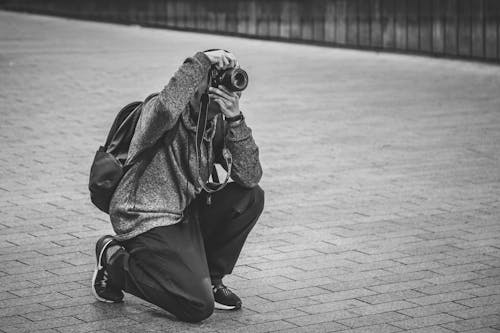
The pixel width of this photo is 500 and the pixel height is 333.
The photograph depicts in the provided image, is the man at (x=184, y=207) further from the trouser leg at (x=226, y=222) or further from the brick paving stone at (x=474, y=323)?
the brick paving stone at (x=474, y=323)

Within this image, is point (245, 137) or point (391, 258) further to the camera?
point (391, 258)

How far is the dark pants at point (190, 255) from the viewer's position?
16.0ft

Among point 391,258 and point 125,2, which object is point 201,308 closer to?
point 391,258

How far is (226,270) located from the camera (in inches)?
203

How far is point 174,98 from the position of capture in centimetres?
480

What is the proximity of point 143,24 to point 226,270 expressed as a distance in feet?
47.6

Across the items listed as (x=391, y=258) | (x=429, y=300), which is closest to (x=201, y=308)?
(x=429, y=300)

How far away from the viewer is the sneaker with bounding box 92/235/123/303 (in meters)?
5.16

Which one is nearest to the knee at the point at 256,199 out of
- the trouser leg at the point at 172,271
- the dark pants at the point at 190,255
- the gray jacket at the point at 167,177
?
the dark pants at the point at 190,255

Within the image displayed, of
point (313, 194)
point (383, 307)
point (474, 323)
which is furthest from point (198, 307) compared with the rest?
point (313, 194)

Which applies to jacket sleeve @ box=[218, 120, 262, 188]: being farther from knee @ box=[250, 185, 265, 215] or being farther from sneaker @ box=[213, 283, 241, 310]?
sneaker @ box=[213, 283, 241, 310]

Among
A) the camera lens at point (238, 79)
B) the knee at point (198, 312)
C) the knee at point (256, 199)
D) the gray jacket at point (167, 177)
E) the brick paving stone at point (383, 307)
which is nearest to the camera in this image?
the camera lens at point (238, 79)

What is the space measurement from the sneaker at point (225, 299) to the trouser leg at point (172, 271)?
206 mm

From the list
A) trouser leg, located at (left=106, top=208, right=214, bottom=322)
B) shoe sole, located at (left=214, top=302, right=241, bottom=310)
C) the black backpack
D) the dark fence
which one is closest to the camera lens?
the black backpack
